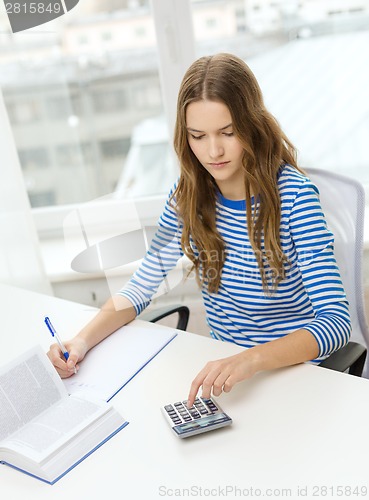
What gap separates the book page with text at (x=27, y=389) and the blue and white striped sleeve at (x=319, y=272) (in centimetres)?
50

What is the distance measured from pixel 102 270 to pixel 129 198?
0.33m

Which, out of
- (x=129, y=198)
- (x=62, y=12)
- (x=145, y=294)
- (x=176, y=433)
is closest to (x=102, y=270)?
(x=129, y=198)

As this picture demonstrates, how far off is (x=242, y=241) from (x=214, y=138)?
0.26 meters

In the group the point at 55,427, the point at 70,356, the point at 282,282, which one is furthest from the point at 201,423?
the point at 282,282

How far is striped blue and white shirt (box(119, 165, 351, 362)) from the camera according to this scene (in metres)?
1.23

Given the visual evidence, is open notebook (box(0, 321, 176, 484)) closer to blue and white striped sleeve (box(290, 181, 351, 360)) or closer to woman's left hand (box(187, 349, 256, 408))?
woman's left hand (box(187, 349, 256, 408))

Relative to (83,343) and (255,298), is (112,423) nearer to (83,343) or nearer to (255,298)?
(83,343)

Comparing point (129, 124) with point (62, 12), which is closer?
point (62, 12)

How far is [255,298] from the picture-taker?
1409mm

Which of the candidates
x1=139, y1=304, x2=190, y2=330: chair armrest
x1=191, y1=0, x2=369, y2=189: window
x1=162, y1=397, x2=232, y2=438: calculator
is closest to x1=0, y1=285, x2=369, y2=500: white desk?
x1=162, y1=397, x2=232, y2=438: calculator

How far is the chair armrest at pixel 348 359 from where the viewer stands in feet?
3.80

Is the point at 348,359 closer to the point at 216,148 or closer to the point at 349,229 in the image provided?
the point at 349,229

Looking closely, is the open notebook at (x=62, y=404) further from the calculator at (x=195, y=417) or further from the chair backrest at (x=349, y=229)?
the chair backrest at (x=349, y=229)

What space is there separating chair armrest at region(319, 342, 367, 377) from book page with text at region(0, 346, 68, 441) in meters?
0.51
